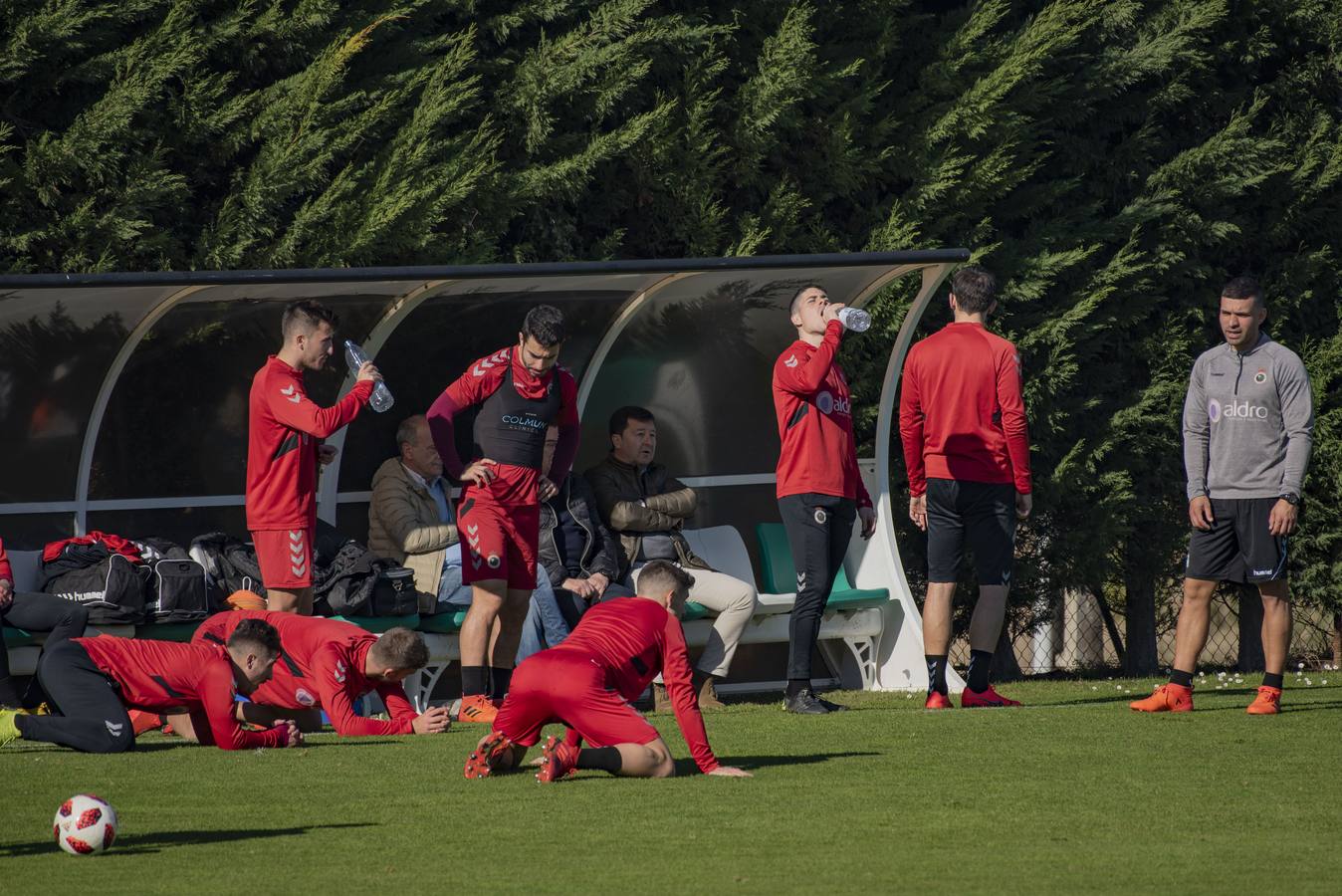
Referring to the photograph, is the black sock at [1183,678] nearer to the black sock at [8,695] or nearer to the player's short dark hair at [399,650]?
the player's short dark hair at [399,650]

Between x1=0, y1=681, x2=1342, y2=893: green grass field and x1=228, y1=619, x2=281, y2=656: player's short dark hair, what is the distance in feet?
1.43

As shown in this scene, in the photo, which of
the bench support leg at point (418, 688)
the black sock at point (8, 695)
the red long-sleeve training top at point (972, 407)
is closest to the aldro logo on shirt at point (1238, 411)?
the red long-sleeve training top at point (972, 407)

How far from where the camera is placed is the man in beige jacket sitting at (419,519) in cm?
962

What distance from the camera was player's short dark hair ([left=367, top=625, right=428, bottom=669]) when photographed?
7.32 meters

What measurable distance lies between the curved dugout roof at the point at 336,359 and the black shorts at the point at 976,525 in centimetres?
131

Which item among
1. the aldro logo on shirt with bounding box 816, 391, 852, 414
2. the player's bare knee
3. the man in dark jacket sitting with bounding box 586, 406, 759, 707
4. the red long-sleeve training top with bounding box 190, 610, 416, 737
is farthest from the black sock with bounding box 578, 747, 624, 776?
the man in dark jacket sitting with bounding box 586, 406, 759, 707

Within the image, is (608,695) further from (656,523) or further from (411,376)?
(411,376)

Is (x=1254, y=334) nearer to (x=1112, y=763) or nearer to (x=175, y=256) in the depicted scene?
(x=1112, y=763)

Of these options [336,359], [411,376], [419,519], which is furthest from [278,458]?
[411,376]

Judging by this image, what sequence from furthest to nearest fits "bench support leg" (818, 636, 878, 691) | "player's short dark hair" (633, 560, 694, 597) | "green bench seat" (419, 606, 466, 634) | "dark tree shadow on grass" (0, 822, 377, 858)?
"bench support leg" (818, 636, 878, 691)
"green bench seat" (419, 606, 466, 634)
"player's short dark hair" (633, 560, 694, 597)
"dark tree shadow on grass" (0, 822, 377, 858)

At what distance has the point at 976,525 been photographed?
8766 mm

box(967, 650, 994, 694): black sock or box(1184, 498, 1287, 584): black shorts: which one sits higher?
box(1184, 498, 1287, 584): black shorts

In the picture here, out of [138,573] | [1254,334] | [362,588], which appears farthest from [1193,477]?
[138,573]

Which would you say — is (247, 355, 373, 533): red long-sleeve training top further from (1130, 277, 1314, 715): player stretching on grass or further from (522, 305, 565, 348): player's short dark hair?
(1130, 277, 1314, 715): player stretching on grass
